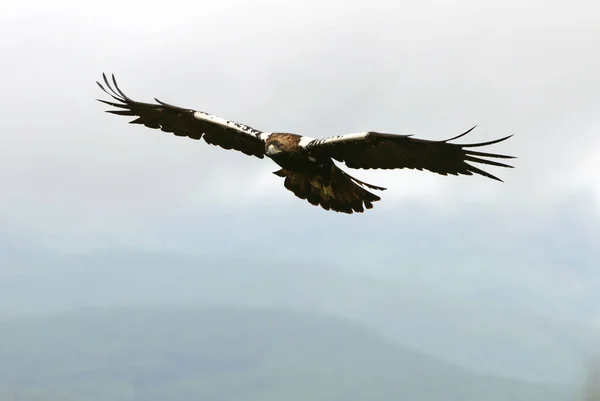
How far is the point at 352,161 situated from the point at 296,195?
202 centimetres

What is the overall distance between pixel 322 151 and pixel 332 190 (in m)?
1.58

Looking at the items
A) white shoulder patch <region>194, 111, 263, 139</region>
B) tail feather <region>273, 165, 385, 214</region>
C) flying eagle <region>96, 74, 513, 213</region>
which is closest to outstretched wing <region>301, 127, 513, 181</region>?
flying eagle <region>96, 74, 513, 213</region>

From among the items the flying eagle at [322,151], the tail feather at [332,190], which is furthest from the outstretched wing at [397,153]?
the tail feather at [332,190]

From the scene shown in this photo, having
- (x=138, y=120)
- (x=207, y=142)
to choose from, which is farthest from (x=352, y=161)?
(x=138, y=120)

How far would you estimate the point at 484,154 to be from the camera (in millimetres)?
14688

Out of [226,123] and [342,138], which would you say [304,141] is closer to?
[342,138]

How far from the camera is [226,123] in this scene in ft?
59.8

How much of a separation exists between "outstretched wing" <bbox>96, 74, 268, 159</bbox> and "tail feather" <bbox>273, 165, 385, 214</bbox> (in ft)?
3.73

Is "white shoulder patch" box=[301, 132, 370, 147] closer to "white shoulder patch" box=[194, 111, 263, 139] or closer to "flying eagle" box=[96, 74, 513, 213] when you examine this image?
"flying eagle" box=[96, 74, 513, 213]

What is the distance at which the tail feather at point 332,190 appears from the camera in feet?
57.9

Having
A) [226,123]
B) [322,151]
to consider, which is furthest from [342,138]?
[226,123]

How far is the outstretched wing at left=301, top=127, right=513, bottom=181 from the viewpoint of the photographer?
49.2ft

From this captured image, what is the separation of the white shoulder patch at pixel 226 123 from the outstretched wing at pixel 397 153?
1829 millimetres

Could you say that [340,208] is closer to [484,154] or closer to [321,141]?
[321,141]
